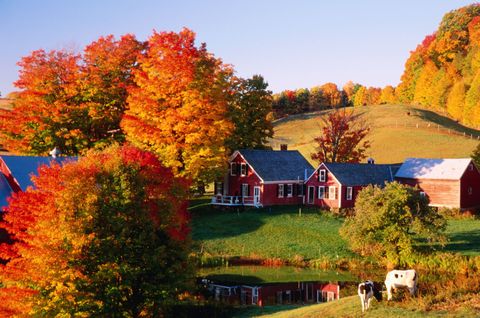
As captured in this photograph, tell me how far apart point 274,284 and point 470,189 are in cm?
3251

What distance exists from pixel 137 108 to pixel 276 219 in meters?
16.4

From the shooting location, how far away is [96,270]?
86.5 ft

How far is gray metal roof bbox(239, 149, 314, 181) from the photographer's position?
62.6m

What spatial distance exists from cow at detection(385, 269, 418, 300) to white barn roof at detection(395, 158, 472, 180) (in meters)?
39.7

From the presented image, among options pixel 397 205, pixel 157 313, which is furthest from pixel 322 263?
pixel 157 313

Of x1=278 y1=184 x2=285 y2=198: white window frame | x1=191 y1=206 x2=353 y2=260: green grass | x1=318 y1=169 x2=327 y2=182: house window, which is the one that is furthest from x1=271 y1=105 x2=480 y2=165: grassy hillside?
x1=191 y1=206 x2=353 y2=260: green grass

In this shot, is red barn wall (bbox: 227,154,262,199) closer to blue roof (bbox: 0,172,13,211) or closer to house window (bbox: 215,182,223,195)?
house window (bbox: 215,182,223,195)

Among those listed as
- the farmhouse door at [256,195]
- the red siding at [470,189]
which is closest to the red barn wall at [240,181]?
the farmhouse door at [256,195]

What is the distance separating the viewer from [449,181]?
6178 cm

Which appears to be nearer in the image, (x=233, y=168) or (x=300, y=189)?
(x=233, y=168)

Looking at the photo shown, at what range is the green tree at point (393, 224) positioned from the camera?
42.6 m

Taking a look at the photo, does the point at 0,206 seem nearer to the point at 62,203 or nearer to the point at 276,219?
the point at 62,203

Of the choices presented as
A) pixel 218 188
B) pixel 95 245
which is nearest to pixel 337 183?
pixel 218 188

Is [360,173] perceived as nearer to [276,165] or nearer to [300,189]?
[300,189]
